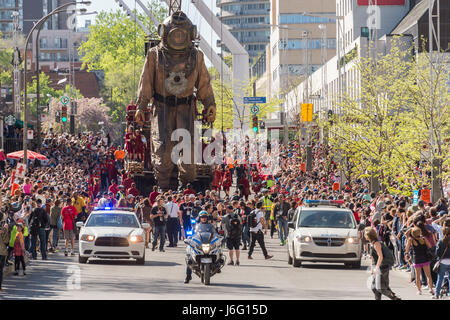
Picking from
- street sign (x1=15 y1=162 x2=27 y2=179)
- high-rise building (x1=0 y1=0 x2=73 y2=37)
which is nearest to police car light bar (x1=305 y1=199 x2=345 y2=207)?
street sign (x1=15 y1=162 x2=27 y2=179)

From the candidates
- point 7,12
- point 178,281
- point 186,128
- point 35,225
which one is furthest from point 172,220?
point 7,12

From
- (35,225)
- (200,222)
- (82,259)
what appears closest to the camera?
(200,222)

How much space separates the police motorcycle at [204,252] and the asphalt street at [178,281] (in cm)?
31

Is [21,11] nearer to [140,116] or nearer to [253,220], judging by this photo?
[140,116]

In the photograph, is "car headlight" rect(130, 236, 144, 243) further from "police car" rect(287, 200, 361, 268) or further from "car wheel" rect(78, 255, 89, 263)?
"police car" rect(287, 200, 361, 268)

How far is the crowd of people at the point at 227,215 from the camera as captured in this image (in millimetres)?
19969

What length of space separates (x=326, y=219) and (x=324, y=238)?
1244 millimetres

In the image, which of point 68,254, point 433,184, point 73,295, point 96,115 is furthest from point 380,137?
point 96,115

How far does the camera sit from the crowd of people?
65.5 ft

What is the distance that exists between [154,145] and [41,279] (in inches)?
679

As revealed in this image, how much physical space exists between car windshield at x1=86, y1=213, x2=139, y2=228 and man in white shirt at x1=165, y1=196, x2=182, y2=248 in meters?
5.12

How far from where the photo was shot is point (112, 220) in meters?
26.8

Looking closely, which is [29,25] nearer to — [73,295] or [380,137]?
[380,137]

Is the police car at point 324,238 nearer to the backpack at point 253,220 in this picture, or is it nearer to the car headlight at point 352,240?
the car headlight at point 352,240
